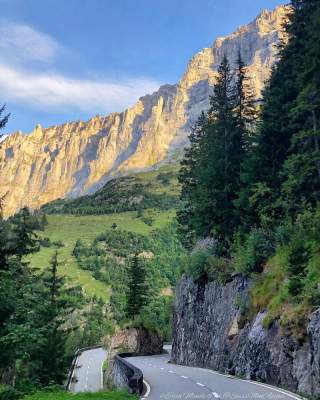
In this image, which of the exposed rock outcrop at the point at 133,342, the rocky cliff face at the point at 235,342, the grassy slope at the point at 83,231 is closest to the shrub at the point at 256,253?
the rocky cliff face at the point at 235,342

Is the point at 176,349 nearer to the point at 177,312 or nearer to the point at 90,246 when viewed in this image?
the point at 177,312

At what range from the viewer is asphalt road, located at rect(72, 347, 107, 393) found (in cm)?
3888

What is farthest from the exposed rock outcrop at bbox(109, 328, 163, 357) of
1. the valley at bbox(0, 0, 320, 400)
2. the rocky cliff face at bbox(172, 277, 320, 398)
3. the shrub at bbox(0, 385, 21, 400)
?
the shrub at bbox(0, 385, 21, 400)

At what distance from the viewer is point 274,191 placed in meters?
27.2

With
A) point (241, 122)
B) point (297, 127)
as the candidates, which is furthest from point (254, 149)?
point (241, 122)

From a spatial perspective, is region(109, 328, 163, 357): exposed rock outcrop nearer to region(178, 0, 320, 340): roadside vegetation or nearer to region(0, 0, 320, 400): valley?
region(0, 0, 320, 400): valley

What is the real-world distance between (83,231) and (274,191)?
139 metres

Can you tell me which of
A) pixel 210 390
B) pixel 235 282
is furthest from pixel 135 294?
pixel 210 390

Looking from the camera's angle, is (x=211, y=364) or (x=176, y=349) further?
(x=176, y=349)

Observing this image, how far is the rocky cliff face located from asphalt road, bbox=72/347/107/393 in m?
7.20

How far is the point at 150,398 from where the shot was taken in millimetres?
14070

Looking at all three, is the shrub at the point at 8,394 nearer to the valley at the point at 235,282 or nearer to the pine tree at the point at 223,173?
the valley at the point at 235,282

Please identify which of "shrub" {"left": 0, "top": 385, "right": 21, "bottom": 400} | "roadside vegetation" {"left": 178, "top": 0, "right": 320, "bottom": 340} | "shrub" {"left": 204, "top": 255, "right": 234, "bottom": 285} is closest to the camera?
"shrub" {"left": 0, "top": 385, "right": 21, "bottom": 400}

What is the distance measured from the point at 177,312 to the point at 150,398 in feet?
79.7
